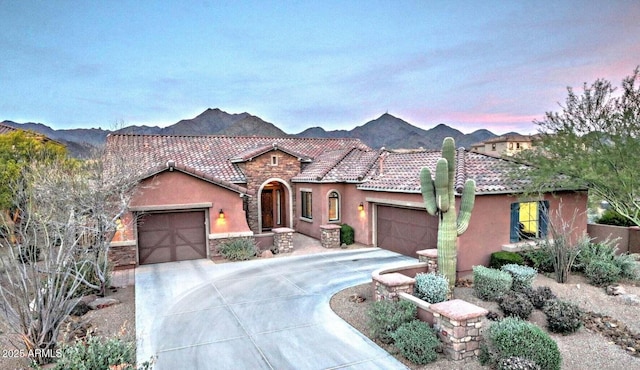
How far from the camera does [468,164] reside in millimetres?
14992

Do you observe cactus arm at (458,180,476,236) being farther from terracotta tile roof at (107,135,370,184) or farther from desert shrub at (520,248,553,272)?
terracotta tile roof at (107,135,370,184)

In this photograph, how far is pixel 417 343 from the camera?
6.58 meters

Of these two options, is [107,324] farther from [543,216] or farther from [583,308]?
[543,216]

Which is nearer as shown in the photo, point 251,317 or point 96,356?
point 96,356

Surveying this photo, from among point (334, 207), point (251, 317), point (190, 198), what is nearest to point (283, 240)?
point (334, 207)

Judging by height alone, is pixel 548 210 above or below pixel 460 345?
above

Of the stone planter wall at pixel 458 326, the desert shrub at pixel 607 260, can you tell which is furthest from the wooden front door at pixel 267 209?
the desert shrub at pixel 607 260

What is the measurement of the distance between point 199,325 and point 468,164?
1219 cm

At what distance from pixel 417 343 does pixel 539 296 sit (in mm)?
4972

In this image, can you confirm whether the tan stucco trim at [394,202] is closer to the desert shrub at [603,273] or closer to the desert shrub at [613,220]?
the desert shrub at [603,273]

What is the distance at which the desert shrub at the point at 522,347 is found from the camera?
20.0 feet

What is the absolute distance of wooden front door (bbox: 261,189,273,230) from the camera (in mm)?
22203

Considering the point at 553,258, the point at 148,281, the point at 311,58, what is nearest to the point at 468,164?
the point at 553,258

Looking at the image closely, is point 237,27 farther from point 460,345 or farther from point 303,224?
point 460,345
